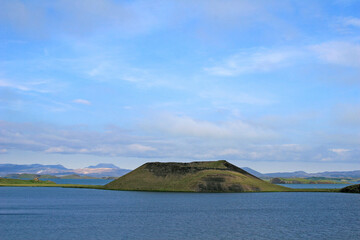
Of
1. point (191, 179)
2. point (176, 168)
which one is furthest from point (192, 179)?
point (176, 168)

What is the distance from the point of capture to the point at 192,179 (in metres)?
176

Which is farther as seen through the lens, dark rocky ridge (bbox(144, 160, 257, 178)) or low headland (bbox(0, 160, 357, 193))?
dark rocky ridge (bbox(144, 160, 257, 178))

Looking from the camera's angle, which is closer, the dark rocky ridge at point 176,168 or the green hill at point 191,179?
the green hill at point 191,179

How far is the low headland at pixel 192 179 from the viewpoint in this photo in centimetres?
17038

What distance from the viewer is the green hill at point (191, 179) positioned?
6708 inches

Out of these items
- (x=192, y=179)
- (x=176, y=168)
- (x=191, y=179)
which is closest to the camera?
(x=192, y=179)

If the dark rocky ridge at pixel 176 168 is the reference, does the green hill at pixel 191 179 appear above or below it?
below

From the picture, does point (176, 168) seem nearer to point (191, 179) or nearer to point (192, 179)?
point (191, 179)

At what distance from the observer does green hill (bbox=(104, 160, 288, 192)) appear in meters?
170

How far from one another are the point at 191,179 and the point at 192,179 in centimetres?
49

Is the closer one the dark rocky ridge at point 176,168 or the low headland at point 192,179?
the low headland at point 192,179

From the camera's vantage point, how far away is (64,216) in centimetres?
7888

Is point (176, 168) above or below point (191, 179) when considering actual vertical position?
above

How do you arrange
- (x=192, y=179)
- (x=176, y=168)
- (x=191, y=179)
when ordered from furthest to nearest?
(x=176, y=168)
(x=191, y=179)
(x=192, y=179)
